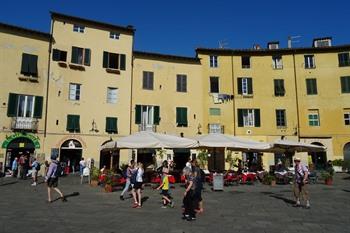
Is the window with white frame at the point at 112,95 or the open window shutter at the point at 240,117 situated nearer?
the window with white frame at the point at 112,95

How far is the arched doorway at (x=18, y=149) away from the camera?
84.8 ft

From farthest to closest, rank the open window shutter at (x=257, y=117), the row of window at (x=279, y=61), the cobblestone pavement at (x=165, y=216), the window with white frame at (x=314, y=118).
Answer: the row of window at (x=279, y=61)
the open window shutter at (x=257, y=117)
the window with white frame at (x=314, y=118)
the cobblestone pavement at (x=165, y=216)

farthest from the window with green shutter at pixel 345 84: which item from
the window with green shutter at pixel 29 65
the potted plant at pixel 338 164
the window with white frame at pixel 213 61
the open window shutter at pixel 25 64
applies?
the open window shutter at pixel 25 64

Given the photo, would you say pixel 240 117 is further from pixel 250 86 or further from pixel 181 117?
pixel 181 117

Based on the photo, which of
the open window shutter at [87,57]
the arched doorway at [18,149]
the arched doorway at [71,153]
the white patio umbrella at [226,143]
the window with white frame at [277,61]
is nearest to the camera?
the white patio umbrella at [226,143]

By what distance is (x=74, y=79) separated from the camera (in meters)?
28.9

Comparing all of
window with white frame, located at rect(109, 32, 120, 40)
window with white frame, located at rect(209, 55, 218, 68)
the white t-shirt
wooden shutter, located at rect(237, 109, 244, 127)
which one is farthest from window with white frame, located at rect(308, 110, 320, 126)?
the white t-shirt

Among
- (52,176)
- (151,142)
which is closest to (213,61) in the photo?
(151,142)

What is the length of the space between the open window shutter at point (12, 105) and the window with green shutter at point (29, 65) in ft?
6.85

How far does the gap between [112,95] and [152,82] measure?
3966 mm

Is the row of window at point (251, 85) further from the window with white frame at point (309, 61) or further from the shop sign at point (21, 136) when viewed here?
the shop sign at point (21, 136)

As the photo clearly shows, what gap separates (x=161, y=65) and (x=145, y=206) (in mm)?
22213

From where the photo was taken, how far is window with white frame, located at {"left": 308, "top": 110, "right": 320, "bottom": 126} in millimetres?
32750

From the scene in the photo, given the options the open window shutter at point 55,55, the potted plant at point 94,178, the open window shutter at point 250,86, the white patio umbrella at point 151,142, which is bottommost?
the potted plant at point 94,178
